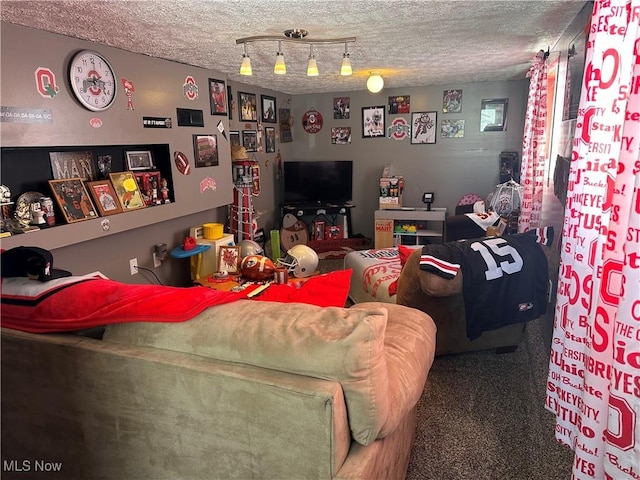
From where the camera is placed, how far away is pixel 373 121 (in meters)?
5.92

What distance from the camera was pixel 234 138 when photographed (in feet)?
15.9

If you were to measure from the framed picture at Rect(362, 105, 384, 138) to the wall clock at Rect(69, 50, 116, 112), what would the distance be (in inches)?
144

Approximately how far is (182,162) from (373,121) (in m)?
3.11

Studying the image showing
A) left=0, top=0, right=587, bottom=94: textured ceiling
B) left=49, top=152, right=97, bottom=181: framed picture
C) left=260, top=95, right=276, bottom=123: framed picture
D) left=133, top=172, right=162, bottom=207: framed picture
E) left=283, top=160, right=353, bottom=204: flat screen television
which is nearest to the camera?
left=0, top=0, right=587, bottom=94: textured ceiling

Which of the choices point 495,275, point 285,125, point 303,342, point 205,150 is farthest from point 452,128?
point 303,342

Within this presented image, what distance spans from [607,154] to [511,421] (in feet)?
4.84

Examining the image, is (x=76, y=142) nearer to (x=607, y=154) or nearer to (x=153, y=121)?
(x=153, y=121)

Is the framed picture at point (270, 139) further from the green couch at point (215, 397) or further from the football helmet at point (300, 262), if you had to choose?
the green couch at point (215, 397)

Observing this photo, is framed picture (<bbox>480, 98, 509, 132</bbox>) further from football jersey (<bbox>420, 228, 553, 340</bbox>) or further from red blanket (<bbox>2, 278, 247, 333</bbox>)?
red blanket (<bbox>2, 278, 247, 333</bbox>)

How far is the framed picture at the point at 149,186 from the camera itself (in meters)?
3.37

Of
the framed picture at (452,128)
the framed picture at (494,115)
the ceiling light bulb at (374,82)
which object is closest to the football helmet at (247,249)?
the ceiling light bulb at (374,82)

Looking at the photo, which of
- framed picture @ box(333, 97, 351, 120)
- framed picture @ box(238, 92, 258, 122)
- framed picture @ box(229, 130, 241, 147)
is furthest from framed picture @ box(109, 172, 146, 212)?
framed picture @ box(333, 97, 351, 120)

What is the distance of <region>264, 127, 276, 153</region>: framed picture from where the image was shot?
5.56m

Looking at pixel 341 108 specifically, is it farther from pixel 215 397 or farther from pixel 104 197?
pixel 215 397
